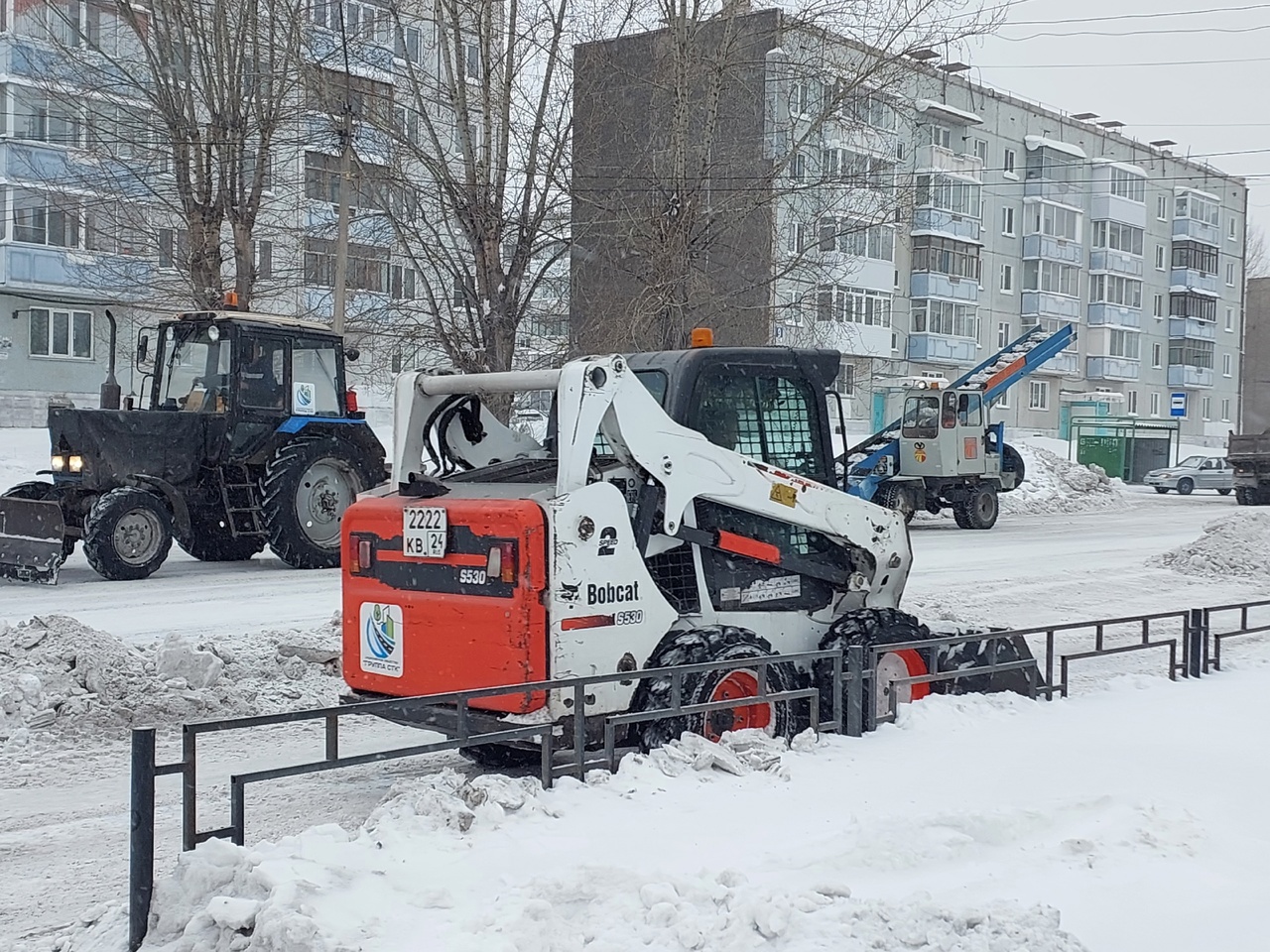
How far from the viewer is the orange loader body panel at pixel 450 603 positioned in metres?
5.99

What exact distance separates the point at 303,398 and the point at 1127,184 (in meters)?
57.8

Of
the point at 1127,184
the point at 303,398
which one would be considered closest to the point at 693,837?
the point at 303,398

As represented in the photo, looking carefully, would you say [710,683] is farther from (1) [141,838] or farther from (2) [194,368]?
(2) [194,368]

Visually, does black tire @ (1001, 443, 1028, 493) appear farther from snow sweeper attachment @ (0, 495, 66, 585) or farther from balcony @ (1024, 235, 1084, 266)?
balcony @ (1024, 235, 1084, 266)

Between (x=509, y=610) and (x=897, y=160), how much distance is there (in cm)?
1927

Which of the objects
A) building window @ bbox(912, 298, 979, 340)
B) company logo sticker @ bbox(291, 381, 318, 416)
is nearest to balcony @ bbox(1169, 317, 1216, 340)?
building window @ bbox(912, 298, 979, 340)

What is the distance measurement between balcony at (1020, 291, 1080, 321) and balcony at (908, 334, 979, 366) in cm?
607

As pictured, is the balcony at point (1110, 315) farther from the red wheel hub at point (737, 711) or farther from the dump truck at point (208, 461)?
the red wheel hub at point (737, 711)

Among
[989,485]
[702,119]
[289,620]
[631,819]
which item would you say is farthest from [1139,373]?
[631,819]

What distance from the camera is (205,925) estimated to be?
4172mm

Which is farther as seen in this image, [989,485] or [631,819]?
[989,485]

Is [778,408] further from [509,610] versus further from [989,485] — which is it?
[989,485]

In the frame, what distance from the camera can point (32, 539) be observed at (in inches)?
529

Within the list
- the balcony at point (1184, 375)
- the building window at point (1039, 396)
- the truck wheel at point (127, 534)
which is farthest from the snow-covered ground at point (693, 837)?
the balcony at point (1184, 375)
